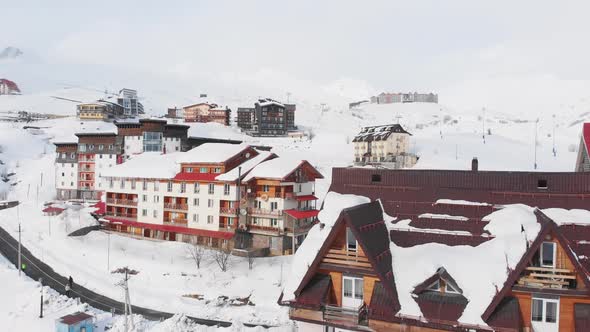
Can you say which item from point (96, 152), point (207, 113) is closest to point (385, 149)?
point (96, 152)

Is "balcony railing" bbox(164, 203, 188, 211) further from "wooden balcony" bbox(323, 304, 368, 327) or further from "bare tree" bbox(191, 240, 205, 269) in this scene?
"wooden balcony" bbox(323, 304, 368, 327)

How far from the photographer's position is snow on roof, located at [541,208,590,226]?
1881cm

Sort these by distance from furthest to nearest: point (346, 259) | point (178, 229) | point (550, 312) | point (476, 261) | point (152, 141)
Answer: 1. point (152, 141)
2. point (178, 229)
3. point (346, 259)
4. point (476, 261)
5. point (550, 312)

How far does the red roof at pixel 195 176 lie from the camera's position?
179 ft

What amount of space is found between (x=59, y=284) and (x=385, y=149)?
7774 cm

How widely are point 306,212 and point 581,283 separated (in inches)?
1433

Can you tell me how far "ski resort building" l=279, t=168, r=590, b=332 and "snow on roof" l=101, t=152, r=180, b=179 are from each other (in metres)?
41.8

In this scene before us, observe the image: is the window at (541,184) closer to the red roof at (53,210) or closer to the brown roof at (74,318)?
the brown roof at (74,318)

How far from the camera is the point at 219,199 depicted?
53.6m

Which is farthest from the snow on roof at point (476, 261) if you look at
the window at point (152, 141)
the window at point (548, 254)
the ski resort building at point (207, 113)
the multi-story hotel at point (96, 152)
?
the ski resort building at point (207, 113)

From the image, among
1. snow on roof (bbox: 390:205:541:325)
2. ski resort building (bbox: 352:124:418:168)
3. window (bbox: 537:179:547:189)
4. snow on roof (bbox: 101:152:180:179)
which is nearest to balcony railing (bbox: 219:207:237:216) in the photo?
snow on roof (bbox: 101:152:180:179)

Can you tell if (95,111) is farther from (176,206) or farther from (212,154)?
(212,154)

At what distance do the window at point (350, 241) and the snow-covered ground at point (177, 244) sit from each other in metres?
16.2

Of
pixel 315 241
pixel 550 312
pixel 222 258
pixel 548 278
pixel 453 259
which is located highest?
pixel 315 241
